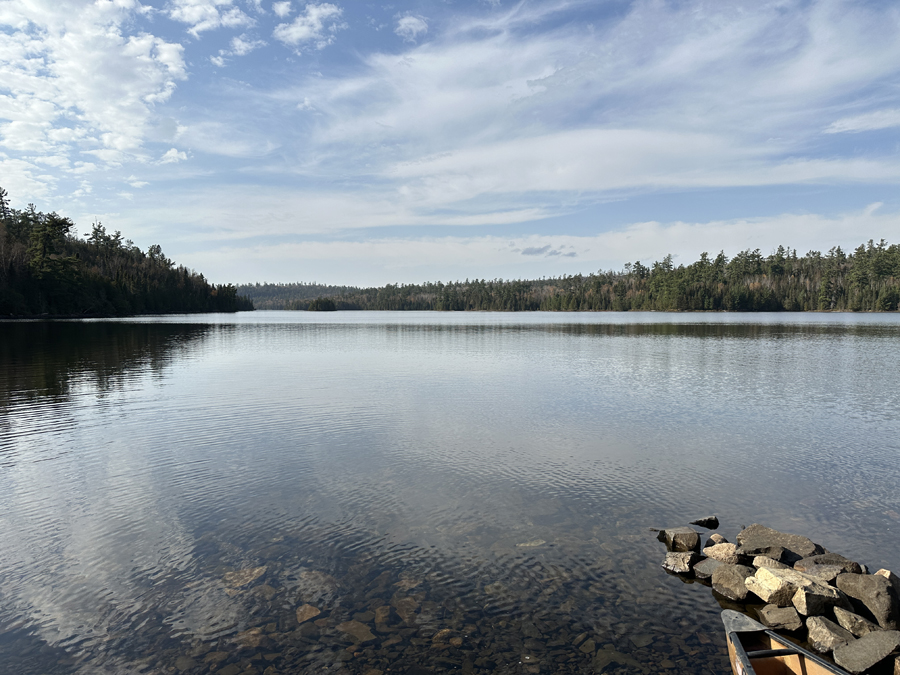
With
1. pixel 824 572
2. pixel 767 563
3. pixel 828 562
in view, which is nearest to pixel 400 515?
pixel 767 563

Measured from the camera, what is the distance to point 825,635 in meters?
7.27

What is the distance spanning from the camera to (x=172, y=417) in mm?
20062

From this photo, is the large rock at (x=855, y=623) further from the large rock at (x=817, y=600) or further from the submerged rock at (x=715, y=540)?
the submerged rock at (x=715, y=540)

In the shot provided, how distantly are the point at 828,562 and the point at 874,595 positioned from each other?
1150 mm

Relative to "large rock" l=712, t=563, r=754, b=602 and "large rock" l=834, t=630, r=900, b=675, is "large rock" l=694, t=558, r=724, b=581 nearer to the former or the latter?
"large rock" l=712, t=563, r=754, b=602

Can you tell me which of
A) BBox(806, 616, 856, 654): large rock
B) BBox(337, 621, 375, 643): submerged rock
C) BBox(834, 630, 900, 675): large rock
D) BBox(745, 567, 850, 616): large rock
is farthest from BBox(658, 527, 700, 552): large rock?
BBox(337, 621, 375, 643): submerged rock

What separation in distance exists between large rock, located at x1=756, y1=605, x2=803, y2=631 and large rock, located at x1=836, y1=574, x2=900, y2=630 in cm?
101

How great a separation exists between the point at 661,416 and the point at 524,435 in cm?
641

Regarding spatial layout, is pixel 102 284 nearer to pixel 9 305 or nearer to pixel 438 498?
pixel 9 305

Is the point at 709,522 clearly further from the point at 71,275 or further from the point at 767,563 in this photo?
the point at 71,275

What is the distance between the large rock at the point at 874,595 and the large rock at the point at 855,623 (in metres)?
0.19

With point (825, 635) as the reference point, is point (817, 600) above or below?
above

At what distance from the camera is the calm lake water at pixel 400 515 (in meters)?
7.23

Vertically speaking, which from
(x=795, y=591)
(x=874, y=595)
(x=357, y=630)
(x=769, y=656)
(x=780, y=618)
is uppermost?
(x=769, y=656)
